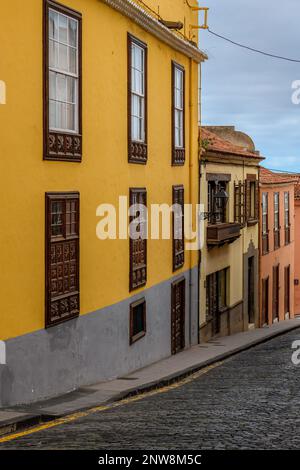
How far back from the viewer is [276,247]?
3728 centimetres

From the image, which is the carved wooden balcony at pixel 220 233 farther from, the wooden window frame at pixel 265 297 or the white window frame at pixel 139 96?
the wooden window frame at pixel 265 297

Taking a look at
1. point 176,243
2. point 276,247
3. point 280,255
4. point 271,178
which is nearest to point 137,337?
point 176,243

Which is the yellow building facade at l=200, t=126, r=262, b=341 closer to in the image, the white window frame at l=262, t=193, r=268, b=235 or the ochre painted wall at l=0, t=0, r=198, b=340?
the white window frame at l=262, t=193, r=268, b=235

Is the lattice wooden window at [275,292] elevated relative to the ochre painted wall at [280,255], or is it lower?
lower

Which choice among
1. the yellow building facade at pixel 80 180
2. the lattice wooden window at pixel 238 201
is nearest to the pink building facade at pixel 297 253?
the lattice wooden window at pixel 238 201

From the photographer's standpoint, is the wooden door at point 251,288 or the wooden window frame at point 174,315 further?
the wooden door at point 251,288

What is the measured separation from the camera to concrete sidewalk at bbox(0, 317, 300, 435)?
11195mm

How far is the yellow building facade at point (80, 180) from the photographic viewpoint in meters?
12.0

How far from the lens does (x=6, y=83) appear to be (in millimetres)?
11633

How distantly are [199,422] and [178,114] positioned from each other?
1185 centimetres

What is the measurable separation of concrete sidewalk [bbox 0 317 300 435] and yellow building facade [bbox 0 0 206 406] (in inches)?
11.3

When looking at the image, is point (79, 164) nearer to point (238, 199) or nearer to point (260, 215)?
point (238, 199)

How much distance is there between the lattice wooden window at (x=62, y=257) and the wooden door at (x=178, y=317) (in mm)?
7234

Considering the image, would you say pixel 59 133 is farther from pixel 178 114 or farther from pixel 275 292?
pixel 275 292
